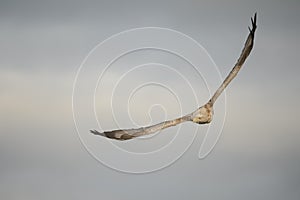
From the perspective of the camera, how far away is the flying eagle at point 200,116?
3273 millimetres

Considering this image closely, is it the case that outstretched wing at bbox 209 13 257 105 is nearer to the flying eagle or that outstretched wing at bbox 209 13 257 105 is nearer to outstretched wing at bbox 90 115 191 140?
the flying eagle

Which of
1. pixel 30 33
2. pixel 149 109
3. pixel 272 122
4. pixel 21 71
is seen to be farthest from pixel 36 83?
pixel 272 122

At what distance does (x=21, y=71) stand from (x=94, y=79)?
48 centimetres

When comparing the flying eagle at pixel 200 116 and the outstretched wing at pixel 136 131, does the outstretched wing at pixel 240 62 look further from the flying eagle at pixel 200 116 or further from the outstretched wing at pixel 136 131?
the outstretched wing at pixel 136 131

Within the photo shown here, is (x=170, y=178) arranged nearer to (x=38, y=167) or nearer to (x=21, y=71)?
(x=38, y=167)

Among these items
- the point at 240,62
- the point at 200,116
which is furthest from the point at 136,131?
the point at 240,62

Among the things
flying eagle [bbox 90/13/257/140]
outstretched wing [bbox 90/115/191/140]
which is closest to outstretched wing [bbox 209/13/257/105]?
flying eagle [bbox 90/13/257/140]

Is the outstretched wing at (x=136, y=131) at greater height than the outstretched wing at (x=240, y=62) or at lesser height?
lesser

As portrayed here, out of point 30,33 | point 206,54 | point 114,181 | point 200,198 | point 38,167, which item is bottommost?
point 200,198

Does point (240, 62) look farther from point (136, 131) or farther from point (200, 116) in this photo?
point (136, 131)

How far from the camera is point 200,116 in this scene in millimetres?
3346

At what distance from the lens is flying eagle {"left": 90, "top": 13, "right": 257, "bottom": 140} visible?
129 inches

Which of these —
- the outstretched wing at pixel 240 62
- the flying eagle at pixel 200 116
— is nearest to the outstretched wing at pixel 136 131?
the flying eagle at pixel 200 116

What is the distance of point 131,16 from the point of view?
3.34 m
